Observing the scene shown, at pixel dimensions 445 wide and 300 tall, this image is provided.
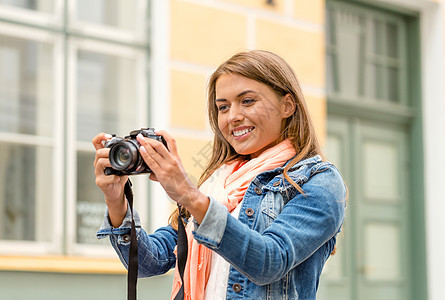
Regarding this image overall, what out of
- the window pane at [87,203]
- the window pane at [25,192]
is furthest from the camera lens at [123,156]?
the window pane at [87,203]

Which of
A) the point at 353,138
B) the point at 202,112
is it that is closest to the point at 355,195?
the point at 353,138

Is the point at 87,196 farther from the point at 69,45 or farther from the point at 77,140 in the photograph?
the point at 69,45

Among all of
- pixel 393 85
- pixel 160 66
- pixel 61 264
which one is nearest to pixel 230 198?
pixel 61 264

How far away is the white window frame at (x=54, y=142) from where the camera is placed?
5.01 metres

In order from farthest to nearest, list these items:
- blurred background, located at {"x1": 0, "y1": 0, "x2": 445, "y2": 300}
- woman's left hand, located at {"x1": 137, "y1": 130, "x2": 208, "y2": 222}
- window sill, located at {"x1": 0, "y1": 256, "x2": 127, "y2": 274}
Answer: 1. blurred background, located at {"x1": 0, "y1": 0, "x2": 445, "y2": 300}
2. window sill, located at {"x1": 0, "y1": 256, "x2": 127, "y2": 274}
3. woman's left hand, located at {"x1": 137, "y1": 130, "x2": 208, "y2": 222}

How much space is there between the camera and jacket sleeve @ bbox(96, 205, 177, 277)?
239 centimetres

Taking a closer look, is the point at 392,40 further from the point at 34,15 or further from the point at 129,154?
the point at 129,154

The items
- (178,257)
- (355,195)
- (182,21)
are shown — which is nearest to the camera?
(178,257)

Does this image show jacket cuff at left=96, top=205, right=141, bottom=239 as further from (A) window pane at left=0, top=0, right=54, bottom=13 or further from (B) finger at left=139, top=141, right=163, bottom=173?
(A) window pane at left=0, top=0, right=54, bottom=13

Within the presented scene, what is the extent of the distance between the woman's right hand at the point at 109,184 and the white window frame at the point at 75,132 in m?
2.83

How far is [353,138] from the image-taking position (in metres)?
7.25

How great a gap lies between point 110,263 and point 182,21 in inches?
73.6

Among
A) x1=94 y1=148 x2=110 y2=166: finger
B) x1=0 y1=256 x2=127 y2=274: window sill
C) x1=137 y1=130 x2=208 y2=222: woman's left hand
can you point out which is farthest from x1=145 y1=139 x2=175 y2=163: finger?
x1=0 y1=256 x2=127 y2=274: window sill

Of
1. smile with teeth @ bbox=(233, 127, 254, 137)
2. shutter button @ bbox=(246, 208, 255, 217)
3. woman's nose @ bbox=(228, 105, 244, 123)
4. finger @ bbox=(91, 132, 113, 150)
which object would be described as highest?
woman's nose @ bbox=(228, 105, 244, 123)
